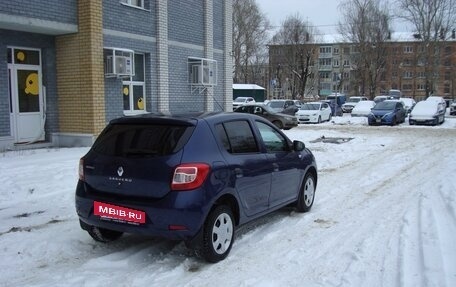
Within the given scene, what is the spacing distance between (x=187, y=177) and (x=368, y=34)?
211 feet

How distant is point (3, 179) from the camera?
30.0 ft

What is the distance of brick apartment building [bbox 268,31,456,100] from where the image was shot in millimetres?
74188

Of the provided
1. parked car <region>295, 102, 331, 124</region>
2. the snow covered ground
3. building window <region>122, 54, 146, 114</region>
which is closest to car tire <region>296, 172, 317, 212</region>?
the snow covered ground

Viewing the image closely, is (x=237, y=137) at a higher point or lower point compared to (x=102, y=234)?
higher

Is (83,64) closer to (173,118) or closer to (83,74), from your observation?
(83,74)

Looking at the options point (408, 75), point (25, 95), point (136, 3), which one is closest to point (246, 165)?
point (25, 95)

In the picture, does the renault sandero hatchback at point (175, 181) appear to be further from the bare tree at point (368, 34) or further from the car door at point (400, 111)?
the bare tree at point (368, 34)

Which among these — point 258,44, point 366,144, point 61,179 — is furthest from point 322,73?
point 61,179

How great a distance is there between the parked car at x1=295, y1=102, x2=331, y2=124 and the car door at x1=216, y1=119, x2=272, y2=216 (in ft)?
87.7

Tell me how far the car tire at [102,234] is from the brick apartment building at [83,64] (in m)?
8.41

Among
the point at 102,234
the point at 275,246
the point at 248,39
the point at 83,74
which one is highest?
the point at 248,39

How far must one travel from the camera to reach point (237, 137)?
587 centimetres

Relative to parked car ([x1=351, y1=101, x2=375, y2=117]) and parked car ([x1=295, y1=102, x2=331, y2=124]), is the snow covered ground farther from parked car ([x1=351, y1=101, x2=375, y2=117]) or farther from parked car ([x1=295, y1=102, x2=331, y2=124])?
parked car ([x1=351, y1=101, x2=375, y2=117])

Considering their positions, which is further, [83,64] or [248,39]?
[248,39]
